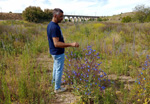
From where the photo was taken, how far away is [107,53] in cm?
514

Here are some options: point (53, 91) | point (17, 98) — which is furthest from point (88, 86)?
point (17, 98)

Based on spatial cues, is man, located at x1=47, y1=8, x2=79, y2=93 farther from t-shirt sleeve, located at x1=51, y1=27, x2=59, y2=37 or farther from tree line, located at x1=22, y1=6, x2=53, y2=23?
tree line, located at x1=22, y1=6, x2=53, y2=23

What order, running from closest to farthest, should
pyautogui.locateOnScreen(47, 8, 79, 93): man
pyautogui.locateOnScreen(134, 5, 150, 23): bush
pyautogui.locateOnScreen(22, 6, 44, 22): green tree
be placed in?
pyautogui.locateOnScreen(47, 8, 79, 93): man → pyautogui.locateOnScreen(134, 5, 150, 23): bush → pyautogui.locateOnScreen(22, 6, 44, 22): green tree

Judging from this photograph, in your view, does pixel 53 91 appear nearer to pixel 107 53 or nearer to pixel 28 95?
pixel 28 95

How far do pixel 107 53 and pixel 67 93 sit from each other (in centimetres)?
308

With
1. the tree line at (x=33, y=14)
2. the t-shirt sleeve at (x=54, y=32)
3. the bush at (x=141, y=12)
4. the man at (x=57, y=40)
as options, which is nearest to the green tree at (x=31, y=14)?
the tree line at (x=33, y=14)

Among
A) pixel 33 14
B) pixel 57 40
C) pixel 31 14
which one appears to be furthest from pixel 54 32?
pixel 33 14

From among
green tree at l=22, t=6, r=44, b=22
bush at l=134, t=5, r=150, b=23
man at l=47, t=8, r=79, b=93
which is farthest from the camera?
green tree at l=22, t=6, r=44, b=22

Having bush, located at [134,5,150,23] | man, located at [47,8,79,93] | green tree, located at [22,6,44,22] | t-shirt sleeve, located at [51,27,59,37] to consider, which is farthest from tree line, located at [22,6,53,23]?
t-shirt sleeve, located at [51,27,59,37]

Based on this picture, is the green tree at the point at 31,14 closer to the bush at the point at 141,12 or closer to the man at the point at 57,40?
the bush at the point at 141,12

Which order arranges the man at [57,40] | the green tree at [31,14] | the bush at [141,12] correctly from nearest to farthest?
the man at [57,40] < the bush at [141,12] < the green tree at [31,14]

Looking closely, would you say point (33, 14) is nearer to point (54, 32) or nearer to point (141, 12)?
point (141, 12)

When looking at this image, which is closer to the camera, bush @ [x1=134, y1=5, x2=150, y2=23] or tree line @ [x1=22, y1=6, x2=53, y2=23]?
bush @ [x1=134, y1=5, x2=150, y2=23]

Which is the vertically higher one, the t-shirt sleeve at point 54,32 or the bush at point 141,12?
the bush at point 141,12
